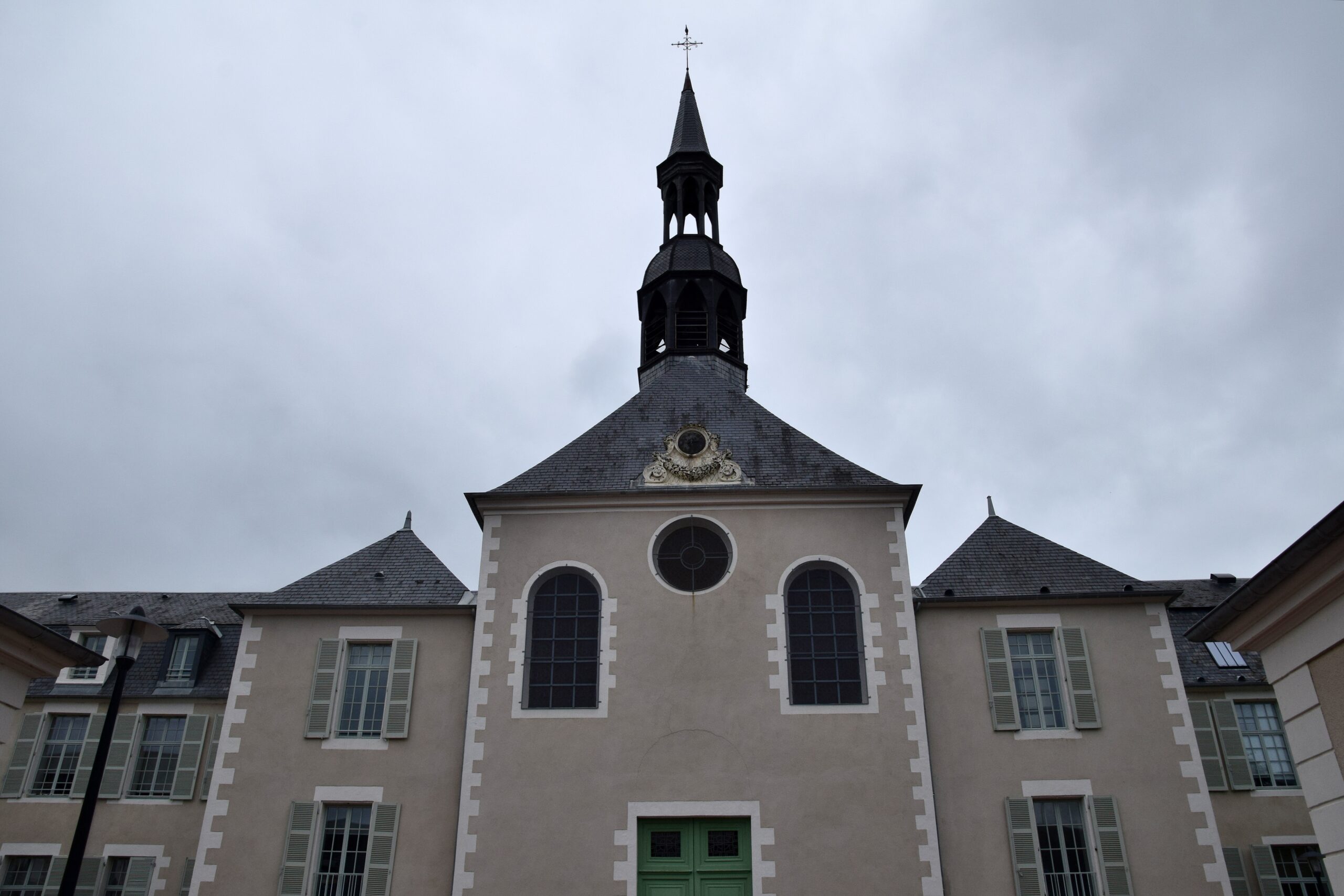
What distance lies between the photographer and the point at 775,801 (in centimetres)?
1448

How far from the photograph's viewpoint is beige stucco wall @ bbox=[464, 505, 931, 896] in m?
14.2

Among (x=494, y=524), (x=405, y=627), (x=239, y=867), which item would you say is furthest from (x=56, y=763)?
(x=494, y=524)

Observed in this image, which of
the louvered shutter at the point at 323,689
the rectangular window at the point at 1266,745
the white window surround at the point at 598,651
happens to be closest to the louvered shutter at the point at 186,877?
the louvered shutter at the point at 323,689

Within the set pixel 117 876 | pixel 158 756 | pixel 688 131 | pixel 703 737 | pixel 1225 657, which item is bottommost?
pixel 117 876

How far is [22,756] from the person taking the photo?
60.7ft

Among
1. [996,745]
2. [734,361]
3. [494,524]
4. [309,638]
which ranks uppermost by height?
[734,361]

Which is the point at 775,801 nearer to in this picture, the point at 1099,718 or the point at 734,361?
the point at 1099,718

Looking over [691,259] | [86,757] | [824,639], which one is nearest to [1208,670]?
[824,639]

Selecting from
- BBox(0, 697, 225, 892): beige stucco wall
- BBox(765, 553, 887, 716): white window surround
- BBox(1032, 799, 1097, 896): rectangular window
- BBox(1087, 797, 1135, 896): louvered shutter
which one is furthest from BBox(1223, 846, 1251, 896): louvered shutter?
BBox(0, 697, 225, 892): beige stucco wall

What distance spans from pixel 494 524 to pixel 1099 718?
995 cm

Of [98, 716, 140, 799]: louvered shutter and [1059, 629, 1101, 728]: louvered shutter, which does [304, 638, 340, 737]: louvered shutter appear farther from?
[1059, 629, 1101, 728]: louvered shutter

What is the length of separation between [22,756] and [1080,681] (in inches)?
728

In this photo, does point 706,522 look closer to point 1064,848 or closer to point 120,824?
point 1064,848

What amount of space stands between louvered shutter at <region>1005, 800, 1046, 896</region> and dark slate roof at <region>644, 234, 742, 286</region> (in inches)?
497
